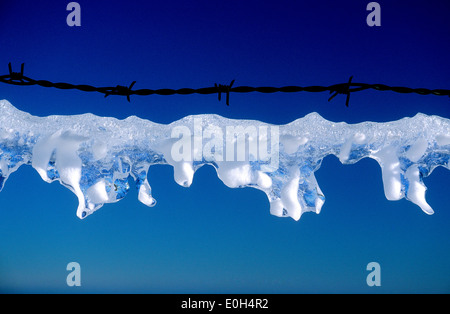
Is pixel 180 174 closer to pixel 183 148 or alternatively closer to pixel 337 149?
pixel 183 148

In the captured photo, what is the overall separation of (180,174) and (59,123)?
328 millimetres

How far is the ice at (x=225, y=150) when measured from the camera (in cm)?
98

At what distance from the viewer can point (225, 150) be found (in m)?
0.99

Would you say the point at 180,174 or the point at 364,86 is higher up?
the point at 364,86

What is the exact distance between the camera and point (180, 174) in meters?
0.97

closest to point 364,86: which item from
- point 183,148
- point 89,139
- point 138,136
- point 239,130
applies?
point 239,130

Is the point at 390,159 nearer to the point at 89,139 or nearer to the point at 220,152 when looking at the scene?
the point at 220,152

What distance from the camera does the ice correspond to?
0.98 metres

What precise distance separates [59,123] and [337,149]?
0.68m
